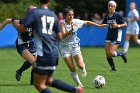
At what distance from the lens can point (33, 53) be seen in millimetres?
13359

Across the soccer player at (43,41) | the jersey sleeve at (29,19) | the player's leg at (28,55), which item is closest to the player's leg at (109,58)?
the player's leg at (28,55)

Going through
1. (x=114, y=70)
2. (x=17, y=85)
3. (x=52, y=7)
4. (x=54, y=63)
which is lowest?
(x=52, y=7)

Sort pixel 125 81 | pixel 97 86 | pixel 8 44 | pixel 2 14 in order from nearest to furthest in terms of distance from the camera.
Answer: pixel 97 86, pixel 125 81, pixel 8 44, pixel 2 14

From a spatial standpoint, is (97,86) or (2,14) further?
(2,14)

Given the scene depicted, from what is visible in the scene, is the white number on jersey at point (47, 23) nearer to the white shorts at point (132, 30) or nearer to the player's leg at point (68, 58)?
the player's leg at point (68, 58)

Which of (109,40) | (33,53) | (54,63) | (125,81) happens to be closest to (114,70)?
(109,40)

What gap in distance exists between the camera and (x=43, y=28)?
9398 mm

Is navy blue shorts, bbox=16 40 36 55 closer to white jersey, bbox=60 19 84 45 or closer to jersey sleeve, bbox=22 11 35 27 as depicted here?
white jersey, bbox=60 19 84 45

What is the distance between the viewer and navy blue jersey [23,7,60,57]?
9.34m

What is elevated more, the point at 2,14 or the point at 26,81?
the point at 26,81

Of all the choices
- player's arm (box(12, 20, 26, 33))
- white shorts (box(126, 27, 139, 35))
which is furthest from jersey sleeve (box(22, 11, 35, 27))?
white shorts (box(126, 27, 139, 35))

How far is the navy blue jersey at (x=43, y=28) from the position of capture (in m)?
9.34

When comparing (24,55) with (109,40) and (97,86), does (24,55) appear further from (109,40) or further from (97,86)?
(109,40)

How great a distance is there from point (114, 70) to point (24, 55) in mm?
4649
